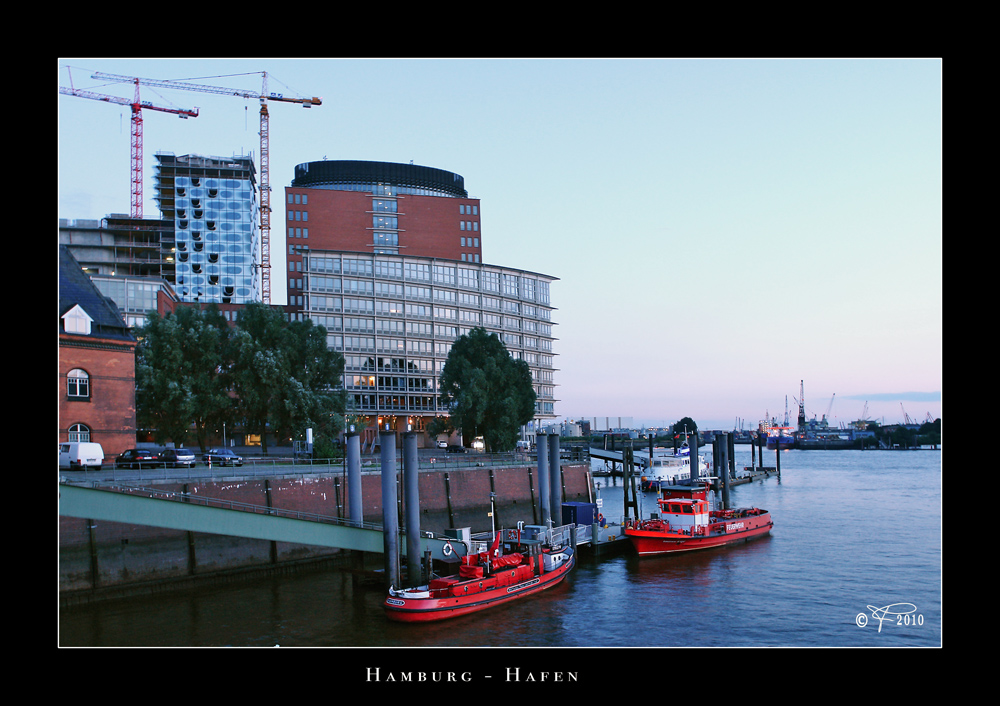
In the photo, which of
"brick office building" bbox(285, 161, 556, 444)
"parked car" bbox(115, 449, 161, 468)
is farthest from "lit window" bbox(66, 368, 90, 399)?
"brick office building" bbox(285, 161, 556, 444)

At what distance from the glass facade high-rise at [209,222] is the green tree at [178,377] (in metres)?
105

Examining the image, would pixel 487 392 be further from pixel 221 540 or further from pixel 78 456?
pixel 78 456

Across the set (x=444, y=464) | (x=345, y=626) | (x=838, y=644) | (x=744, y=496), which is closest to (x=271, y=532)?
(x=345, y=626)

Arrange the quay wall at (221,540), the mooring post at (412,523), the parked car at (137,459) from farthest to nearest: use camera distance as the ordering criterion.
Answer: the parked car at (137,459)
the quay wall at (221,540)
the mooring post at (412,523)

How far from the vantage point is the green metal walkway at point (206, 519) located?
2694cm

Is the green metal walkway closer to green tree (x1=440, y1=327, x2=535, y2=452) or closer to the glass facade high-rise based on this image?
green tree (x1=440, y1=327, x2=535, y2=452)

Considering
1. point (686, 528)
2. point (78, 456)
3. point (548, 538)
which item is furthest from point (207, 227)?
point (548, 538)

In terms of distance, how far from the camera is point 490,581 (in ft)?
113

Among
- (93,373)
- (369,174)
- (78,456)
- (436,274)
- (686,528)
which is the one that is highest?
(369,174)

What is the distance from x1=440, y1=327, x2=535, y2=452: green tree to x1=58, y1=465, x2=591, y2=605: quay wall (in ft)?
66.7

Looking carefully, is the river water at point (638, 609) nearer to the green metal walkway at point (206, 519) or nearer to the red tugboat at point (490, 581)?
the red tugboat at point (490, 581)

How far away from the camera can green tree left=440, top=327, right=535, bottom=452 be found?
76.7 m

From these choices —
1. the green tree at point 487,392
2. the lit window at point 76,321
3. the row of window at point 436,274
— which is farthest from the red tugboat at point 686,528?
the row of window at point 436,274

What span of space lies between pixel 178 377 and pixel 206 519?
3008 cm
